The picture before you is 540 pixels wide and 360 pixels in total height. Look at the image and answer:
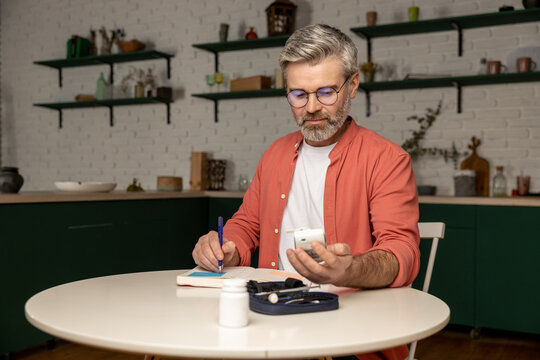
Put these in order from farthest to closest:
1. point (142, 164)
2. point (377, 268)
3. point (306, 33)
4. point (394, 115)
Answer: point (142, 164) < point (394, 115) < point (306, 33) < point (377, 268)

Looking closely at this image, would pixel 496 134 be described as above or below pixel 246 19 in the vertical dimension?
below

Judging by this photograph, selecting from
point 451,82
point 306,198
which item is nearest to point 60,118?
point 451,82

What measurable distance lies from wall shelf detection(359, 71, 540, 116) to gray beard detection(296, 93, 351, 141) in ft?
8.02

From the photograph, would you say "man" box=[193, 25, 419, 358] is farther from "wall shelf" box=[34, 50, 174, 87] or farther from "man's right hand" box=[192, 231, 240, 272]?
"wall shelf" box=[34, 50, 174, 87]

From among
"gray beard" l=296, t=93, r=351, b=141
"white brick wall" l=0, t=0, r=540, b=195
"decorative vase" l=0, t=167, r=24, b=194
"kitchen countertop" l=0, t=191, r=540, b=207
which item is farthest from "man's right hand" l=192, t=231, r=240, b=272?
"white brick wall" l=0, t=0, r=540, b=195

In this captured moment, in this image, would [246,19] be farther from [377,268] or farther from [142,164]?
[377,268]

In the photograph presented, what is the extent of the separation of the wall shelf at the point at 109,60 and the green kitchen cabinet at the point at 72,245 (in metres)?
1.72

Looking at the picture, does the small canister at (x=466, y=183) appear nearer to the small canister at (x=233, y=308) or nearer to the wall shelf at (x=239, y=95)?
the wall shelf at (x=239, y=95)

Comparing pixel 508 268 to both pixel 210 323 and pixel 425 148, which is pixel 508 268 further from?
pixel 210 323

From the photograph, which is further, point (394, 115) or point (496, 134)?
point (394, 115)

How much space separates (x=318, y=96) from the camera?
161 cm

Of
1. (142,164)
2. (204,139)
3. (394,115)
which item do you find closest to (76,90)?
(142,164)

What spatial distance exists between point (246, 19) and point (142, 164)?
5.46ft

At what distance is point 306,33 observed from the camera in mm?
1594
